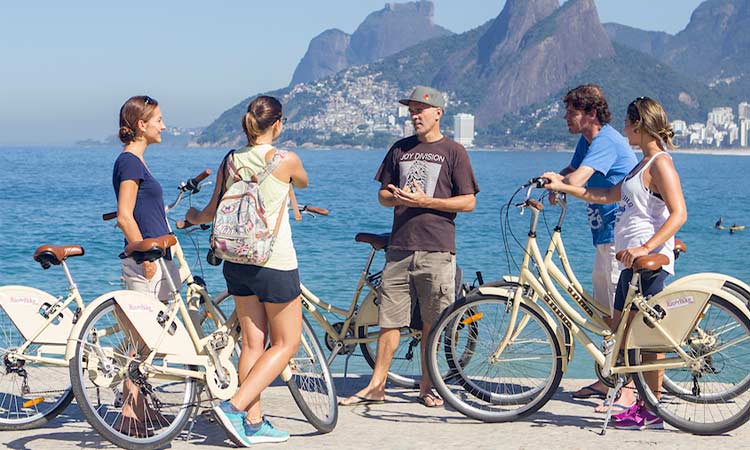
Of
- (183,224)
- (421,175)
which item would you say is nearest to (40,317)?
(183,224)

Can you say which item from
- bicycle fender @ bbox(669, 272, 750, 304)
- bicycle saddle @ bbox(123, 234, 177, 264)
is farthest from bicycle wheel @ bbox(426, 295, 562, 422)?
bicycle saddle @ bbox(123, 234, 177, 264)

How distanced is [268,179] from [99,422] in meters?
1.42

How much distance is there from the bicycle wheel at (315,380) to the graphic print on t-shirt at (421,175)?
1105 mm

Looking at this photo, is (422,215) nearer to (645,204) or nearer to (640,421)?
(645,204)

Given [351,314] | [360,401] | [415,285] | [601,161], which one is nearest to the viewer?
[601,161]

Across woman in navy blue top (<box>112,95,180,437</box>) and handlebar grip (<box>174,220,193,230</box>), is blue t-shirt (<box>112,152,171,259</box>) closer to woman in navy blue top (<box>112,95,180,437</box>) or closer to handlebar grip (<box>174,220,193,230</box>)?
woman in navy blue top (<box>112,95,180,437</box>)

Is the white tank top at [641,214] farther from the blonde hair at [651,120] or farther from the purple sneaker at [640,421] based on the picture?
the purple sneaker at [640,421]

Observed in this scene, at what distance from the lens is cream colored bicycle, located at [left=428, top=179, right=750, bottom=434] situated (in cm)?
516

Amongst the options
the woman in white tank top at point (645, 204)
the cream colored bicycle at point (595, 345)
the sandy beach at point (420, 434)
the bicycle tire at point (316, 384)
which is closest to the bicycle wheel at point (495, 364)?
the cream colored bicycle at point (595, 345)

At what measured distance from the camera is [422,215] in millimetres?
5836

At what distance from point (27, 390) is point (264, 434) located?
1.36 metres

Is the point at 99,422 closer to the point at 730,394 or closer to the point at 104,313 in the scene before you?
the point at 104,313

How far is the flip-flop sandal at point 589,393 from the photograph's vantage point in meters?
6.20

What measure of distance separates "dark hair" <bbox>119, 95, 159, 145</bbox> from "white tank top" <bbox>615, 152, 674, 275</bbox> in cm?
269
